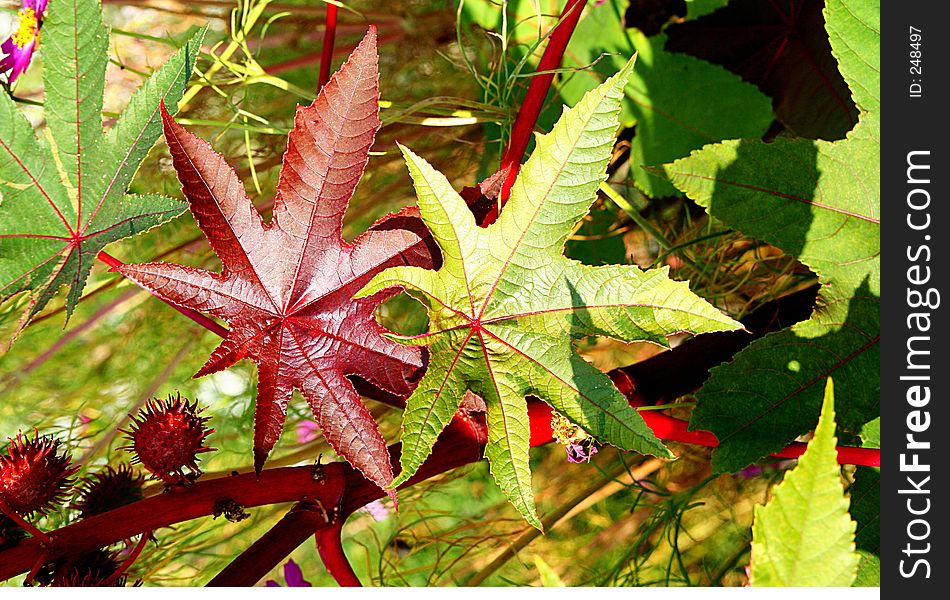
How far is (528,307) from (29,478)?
0.31 m

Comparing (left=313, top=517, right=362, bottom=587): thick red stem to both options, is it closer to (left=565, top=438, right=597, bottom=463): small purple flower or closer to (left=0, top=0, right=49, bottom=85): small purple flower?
(left=565, top=438, right=597, bottom=463): small purple flower

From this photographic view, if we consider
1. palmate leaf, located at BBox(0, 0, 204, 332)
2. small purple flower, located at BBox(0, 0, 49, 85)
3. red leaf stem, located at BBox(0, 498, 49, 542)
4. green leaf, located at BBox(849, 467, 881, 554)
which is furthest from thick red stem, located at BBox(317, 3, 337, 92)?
green leaf, located at BBox(849, 467, 881, 554)

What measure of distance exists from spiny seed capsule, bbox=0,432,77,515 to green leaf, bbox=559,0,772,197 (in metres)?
0.52

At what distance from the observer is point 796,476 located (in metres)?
0.30

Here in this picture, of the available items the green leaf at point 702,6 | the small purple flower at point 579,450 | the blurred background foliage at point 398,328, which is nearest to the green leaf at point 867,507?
the small purple flower at point 579,450

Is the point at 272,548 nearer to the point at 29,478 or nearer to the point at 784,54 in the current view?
the point at 29,478

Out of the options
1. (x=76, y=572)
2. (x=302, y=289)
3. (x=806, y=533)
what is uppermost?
(x=302, y=289)

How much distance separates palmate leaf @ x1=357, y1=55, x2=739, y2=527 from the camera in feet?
1.29

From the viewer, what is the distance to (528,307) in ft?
1.39

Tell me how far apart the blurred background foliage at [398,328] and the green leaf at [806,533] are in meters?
0.46

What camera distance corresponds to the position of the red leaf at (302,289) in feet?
1.37

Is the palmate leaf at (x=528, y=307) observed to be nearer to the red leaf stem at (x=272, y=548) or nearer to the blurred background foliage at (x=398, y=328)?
the red leaf stem at (x=272, y=548)

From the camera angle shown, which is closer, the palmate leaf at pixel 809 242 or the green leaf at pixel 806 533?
the green leaf at pixel 806 533

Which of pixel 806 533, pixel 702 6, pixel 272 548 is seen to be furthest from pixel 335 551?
pixel 702 6
